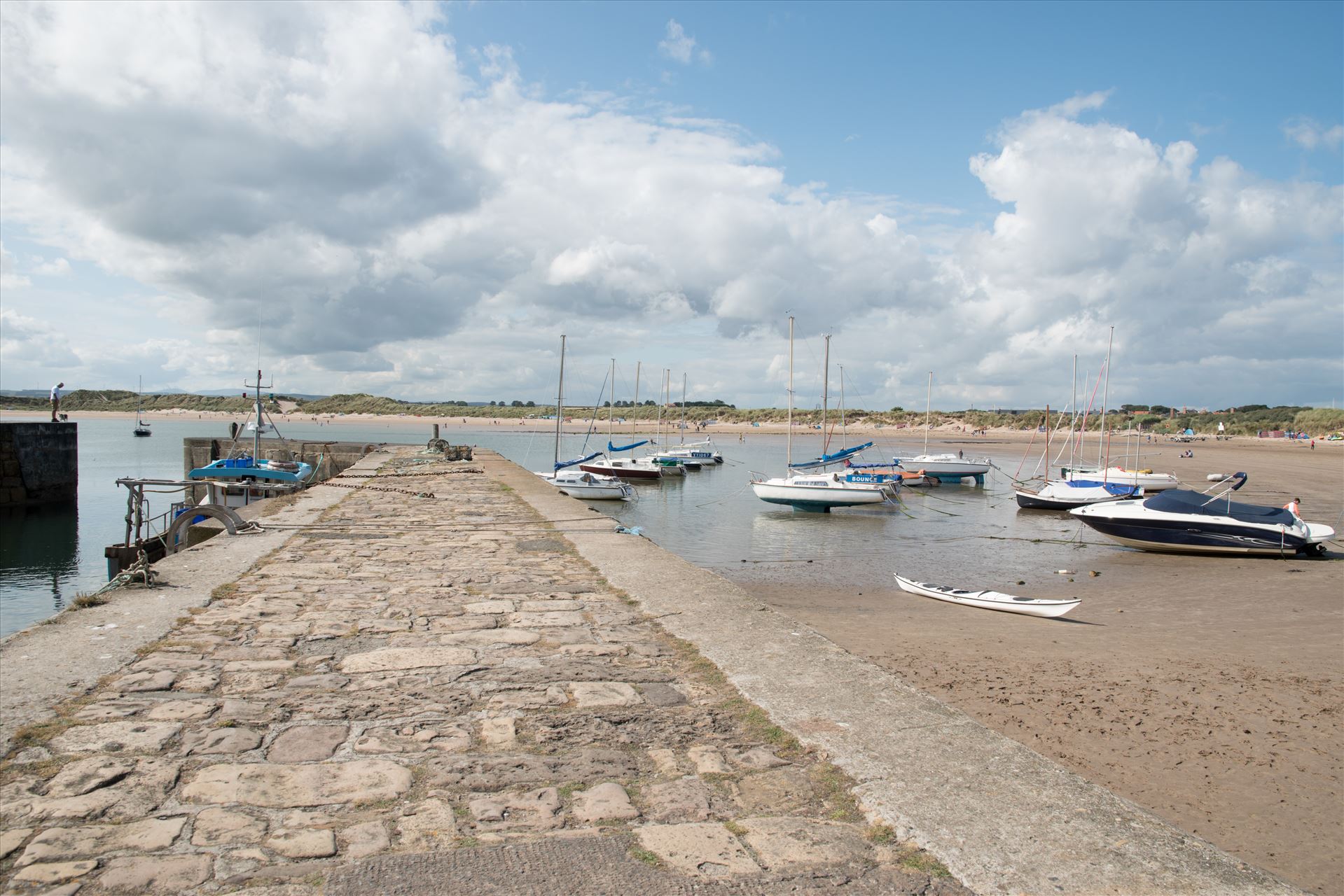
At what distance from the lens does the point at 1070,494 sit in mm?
29062

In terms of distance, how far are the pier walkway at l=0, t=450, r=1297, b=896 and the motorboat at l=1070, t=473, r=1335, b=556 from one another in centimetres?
1633

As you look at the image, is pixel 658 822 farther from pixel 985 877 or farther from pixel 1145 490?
pixel 1145 490

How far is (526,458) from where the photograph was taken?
55.1 metres

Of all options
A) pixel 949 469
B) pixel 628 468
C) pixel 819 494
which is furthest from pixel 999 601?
pixel 949 469

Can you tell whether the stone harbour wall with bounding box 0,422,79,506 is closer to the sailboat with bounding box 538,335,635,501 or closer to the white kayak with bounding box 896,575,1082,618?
the sailboat with bounding box 538,335,635,501

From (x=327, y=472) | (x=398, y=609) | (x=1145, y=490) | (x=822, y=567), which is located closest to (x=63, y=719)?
(x=398, y=609)

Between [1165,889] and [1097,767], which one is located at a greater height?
[1165,889]

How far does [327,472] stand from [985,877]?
1052 inches

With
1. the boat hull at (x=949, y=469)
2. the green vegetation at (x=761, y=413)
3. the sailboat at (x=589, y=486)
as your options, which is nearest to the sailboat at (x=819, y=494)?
the sailboat at (x=589, y=486)

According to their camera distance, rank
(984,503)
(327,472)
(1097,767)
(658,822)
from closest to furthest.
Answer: (658,822) < (1097,767) < (327,472) < (984,503)

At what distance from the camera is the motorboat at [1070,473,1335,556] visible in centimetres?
1750

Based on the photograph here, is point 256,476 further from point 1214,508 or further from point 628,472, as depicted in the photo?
point 1214,508

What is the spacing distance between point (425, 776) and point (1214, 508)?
19.7 metres

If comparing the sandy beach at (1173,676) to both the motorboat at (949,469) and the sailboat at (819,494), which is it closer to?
the sailboat at (819,494)
